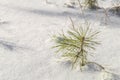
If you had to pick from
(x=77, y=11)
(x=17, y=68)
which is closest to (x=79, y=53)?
(x=17, y=68)

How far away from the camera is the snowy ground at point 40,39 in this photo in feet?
5.75

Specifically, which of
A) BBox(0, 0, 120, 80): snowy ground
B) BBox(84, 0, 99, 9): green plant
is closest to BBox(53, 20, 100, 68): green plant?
BBox(0, 0, 120, 80): snowy ground

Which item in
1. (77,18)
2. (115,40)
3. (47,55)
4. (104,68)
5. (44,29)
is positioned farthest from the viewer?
(77,18)

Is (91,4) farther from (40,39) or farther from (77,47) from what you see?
(77,47)

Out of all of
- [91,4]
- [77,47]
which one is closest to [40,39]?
[77,47]

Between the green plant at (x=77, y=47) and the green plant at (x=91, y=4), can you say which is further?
the green plant at (x=91, y=4)

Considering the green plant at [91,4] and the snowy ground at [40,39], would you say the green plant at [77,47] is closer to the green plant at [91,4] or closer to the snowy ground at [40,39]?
the snowy ground at [40,39]

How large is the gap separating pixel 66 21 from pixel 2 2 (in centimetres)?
67

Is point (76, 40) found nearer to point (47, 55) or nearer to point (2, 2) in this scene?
point (47, 55)

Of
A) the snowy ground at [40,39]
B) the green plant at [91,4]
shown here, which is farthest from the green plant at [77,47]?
the green plant at [91,4]

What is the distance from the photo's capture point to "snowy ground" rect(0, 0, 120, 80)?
175 cm

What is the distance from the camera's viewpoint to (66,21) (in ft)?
7.65

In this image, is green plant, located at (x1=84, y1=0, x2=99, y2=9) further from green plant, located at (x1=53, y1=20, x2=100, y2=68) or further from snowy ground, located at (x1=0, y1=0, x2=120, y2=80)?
green plant, located at (x1=53, y1=20, x2=100, y2=68)

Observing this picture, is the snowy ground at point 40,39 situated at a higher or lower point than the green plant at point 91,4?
lower
